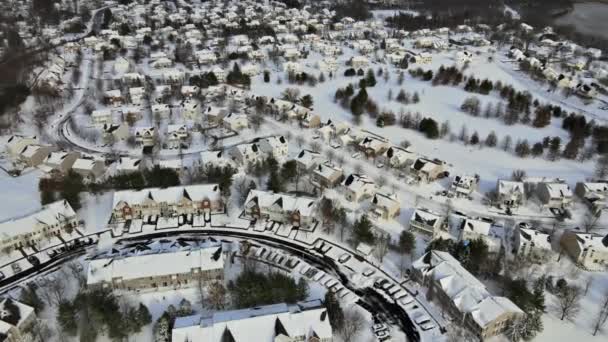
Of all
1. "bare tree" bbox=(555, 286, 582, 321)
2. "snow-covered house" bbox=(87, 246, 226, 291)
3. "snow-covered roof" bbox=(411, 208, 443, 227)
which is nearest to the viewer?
"bare tree" bbox=(555, 286, 582, 321)

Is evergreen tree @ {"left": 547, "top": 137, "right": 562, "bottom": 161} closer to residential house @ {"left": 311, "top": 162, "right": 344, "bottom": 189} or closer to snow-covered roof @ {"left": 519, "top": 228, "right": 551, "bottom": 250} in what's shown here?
snow-covered roof @ {"left": 519, "top": 228, "right": 551, "bottom": 250}

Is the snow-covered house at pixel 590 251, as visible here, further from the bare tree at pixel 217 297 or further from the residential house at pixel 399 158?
the bare tree at pixel 217 297

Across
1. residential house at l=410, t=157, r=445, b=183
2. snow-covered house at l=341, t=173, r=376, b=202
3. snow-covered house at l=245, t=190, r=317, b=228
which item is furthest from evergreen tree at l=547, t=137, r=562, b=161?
snow-covered house at l=245, t=190, r=317, b=228

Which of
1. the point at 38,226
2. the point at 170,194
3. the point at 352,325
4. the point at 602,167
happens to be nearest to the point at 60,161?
the point at 38,226

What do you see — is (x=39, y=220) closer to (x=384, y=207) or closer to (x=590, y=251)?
(x=384, y=207)

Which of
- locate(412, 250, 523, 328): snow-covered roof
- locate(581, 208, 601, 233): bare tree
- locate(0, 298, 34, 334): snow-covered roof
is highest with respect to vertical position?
locate(0, 298, 34, 334): snow-covered roof

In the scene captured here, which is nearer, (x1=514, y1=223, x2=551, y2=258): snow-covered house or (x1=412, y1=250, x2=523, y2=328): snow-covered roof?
(x1=412, y1=250, x2=523, y2=328): snow-covered roof
